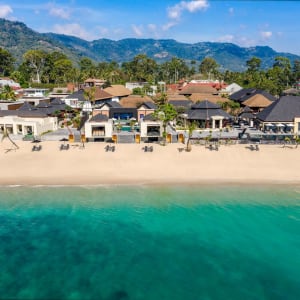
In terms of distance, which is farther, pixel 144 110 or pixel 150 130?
pixel 144 110

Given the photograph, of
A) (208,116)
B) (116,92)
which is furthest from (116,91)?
(208,116)

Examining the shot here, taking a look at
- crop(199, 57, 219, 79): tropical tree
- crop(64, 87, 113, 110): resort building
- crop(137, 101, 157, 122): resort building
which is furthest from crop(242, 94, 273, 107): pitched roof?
crop(199, 57, 219, 79): tropical tree

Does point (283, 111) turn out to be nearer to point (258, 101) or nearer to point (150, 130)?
point (258, 101)

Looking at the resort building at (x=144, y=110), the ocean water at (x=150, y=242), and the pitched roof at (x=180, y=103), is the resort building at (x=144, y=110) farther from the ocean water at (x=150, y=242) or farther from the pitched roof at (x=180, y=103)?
the ocean water at (x=150, y=242)

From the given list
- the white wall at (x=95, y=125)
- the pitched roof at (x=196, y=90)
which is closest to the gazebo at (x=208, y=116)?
the white wall at (x=95, y=125)

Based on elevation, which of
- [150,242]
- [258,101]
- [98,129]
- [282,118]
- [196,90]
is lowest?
[150,242]

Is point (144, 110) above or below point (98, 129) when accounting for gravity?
above
